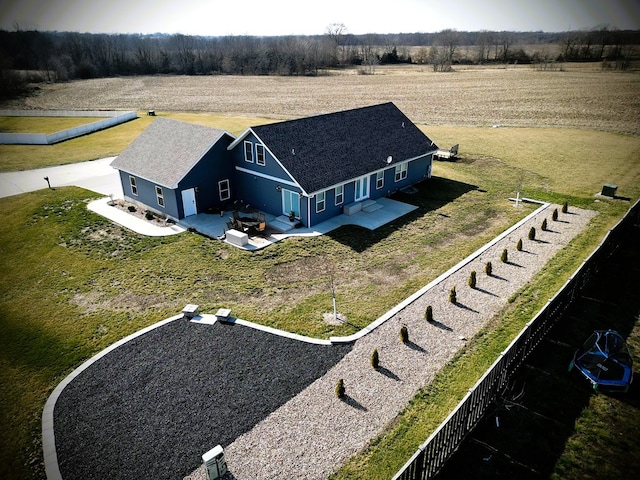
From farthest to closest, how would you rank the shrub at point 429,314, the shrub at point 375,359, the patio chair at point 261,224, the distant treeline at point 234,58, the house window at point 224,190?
the distant treeline at point 234,58 → the house window at point 224,190 → the patio chair at point 261,224 → the shrub at point 429,314 → the shrub at point 375,359

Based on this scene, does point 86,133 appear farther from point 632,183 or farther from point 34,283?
point 632,183

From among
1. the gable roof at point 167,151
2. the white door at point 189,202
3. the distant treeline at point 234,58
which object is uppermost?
the distant treeline at point 234,58

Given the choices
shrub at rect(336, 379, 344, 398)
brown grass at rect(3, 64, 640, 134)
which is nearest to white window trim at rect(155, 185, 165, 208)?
shrub at rect(336, 379, 344, 398)

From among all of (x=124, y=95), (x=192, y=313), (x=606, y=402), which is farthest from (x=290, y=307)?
(x=124, y=95)

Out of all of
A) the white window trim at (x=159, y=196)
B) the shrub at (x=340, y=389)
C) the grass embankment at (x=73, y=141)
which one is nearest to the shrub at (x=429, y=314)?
the shrub at (x=340, y=389)

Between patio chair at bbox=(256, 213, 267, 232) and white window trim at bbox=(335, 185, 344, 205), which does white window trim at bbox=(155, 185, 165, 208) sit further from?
white window trim at bbox=(335, 185, 344, 205)

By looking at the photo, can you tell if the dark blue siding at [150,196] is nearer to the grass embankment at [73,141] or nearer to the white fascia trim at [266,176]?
the white fascia trim at [266,176]
